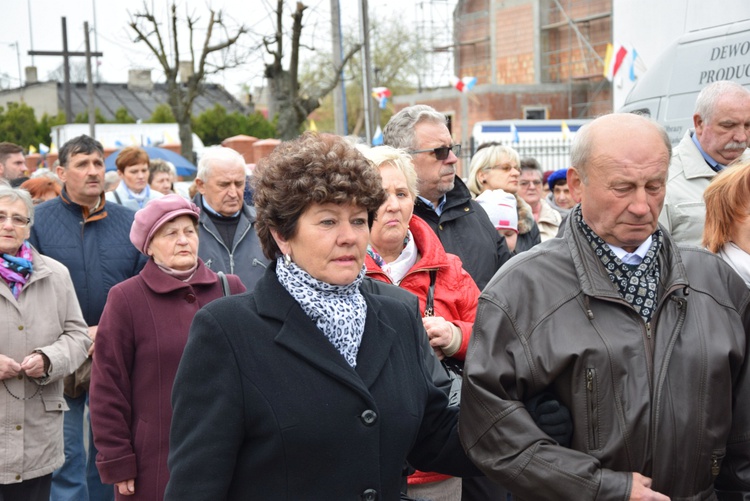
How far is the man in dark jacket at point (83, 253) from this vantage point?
19.6 feet

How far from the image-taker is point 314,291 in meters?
2.76

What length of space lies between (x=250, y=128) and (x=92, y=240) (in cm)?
3805

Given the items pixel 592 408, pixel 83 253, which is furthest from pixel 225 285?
pixel 592 408

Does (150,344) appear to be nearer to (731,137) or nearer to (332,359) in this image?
(332,359)

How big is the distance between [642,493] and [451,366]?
1.33 m

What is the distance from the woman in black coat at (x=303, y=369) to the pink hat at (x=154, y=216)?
1989 millimetres

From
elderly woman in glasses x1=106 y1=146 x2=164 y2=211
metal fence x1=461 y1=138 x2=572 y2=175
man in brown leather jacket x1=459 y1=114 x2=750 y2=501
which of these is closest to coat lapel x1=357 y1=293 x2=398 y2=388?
man in brown leather jacket x1=459 y1=114 x2=750 y2=501

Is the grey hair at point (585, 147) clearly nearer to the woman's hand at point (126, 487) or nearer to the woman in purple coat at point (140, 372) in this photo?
the woman in purple coat at point (140, 372)

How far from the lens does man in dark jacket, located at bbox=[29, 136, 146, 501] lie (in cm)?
596

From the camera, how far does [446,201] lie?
484cm

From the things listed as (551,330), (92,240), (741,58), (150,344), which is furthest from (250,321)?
(741,58)

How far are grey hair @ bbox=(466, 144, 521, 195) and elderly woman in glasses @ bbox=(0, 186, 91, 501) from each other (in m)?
2.96

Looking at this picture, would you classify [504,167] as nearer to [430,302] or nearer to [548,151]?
[430,302]

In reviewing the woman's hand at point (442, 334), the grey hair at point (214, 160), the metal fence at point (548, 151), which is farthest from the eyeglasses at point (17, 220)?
the metal fence at point (548, 151)
